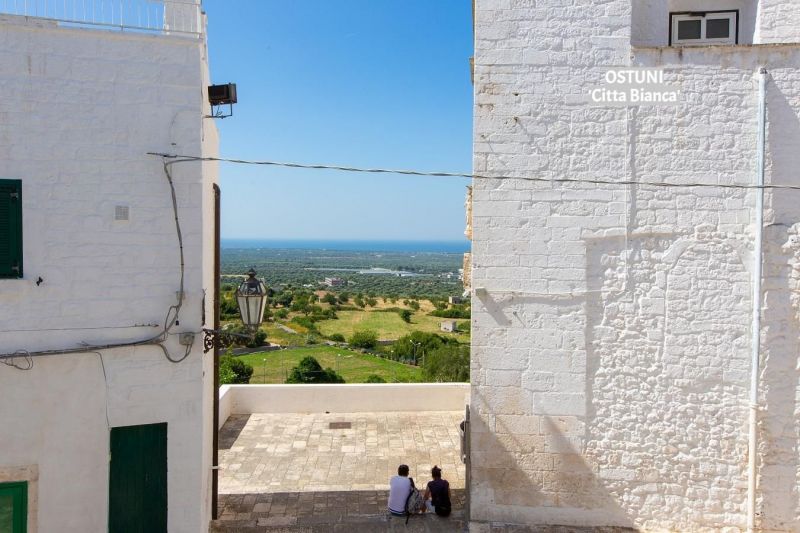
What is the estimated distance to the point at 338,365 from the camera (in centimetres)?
2697

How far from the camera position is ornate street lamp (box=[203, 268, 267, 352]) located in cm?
632

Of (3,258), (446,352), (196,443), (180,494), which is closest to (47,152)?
(3,258)

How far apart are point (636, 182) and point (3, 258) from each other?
23.0 feet

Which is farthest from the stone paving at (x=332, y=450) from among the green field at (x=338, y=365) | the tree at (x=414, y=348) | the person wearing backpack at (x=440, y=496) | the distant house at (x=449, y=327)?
the distant house at (x=449, y=327)

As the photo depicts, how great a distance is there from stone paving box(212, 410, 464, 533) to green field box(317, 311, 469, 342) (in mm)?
29410

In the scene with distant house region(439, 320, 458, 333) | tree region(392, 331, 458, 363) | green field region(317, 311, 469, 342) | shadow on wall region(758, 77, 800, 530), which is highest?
shadow on wall region(758, 77, 800, 530)

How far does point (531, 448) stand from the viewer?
7.02 meters

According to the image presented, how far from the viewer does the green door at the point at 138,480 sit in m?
5.89

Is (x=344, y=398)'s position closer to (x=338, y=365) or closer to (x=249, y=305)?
(x=249, y=305)

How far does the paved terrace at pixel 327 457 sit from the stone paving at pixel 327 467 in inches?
0.6

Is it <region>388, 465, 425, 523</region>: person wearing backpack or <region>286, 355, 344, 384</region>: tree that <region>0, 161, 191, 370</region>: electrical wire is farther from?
<region>286, 355, 344, 384</region>: tree

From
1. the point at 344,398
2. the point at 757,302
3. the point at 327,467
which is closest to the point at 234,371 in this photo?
the point at 344,398

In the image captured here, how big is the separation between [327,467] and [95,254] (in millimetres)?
4878

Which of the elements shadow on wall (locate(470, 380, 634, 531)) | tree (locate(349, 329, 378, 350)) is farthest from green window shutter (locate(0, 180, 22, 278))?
tree (locate(349, 329, 378, 350))
